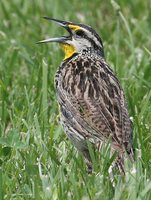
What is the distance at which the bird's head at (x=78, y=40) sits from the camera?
19.6 feet

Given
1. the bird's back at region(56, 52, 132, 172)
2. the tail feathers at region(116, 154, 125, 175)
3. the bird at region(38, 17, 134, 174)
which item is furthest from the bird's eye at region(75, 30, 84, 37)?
the tail feathers at region(116, 154, 125, 175)

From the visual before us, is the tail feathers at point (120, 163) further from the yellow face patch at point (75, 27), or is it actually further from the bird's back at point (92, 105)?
the yellow face patch at point (75, 27)

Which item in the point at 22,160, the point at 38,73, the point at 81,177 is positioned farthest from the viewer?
the point at 38,73

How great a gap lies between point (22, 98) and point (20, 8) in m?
2.43

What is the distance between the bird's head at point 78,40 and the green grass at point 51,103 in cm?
23

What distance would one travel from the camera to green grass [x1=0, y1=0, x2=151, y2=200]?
185 inches

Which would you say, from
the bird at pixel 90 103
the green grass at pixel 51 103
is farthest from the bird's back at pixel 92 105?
the green grass at pixel 51 103

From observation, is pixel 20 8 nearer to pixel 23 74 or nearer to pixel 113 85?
pixel 23 74

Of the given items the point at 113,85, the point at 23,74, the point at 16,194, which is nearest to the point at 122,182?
the point at 16,194

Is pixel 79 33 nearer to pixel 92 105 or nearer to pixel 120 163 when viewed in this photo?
pixel 92 105

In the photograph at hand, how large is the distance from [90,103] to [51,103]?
984 millimetres

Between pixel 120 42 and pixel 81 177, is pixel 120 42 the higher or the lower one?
the higher one

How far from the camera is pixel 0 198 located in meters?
4.58

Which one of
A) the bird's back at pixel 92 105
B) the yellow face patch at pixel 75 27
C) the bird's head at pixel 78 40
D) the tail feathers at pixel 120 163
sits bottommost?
the tail feathers at pixel 120 163
